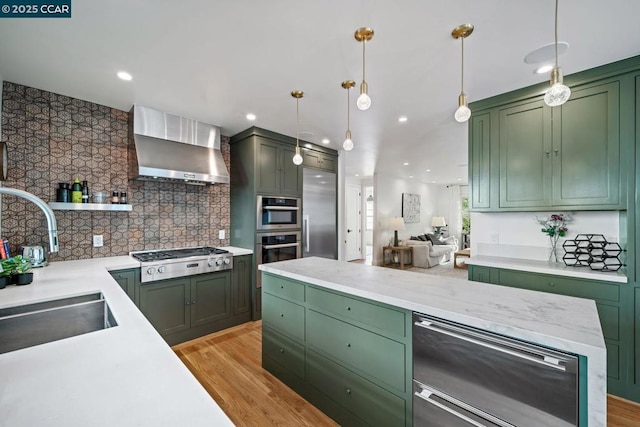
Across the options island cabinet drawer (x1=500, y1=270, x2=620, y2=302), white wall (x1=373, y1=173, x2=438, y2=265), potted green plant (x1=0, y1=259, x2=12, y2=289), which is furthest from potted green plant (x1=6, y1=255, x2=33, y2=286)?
white wall (x1=373, y1=173, x2=438, y2=265)

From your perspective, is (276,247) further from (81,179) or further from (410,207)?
(410,207)

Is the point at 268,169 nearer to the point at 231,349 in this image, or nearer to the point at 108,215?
the point at 108,215

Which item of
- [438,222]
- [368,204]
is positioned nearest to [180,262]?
[368,204]

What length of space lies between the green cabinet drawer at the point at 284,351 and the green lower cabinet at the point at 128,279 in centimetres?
137

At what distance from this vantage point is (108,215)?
290 cm

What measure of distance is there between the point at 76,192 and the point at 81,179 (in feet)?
0.71

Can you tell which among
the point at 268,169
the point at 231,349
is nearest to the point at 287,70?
the point at 268,169

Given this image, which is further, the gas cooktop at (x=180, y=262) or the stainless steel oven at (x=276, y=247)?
the stainless steel oven at (x=276, y=247)

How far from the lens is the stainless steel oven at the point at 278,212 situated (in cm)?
360

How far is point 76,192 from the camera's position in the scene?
2.60 metres

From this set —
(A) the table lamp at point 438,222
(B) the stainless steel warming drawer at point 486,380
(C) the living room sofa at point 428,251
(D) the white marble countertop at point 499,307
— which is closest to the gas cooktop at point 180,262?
(D) the white marble countertop at point 499,307

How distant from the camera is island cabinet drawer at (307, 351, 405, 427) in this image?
148 centimetres

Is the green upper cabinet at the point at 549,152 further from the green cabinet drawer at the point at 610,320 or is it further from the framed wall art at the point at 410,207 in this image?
the framed wall art at the point at 410,207

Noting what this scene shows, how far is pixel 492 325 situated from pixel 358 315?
0.72 meters
